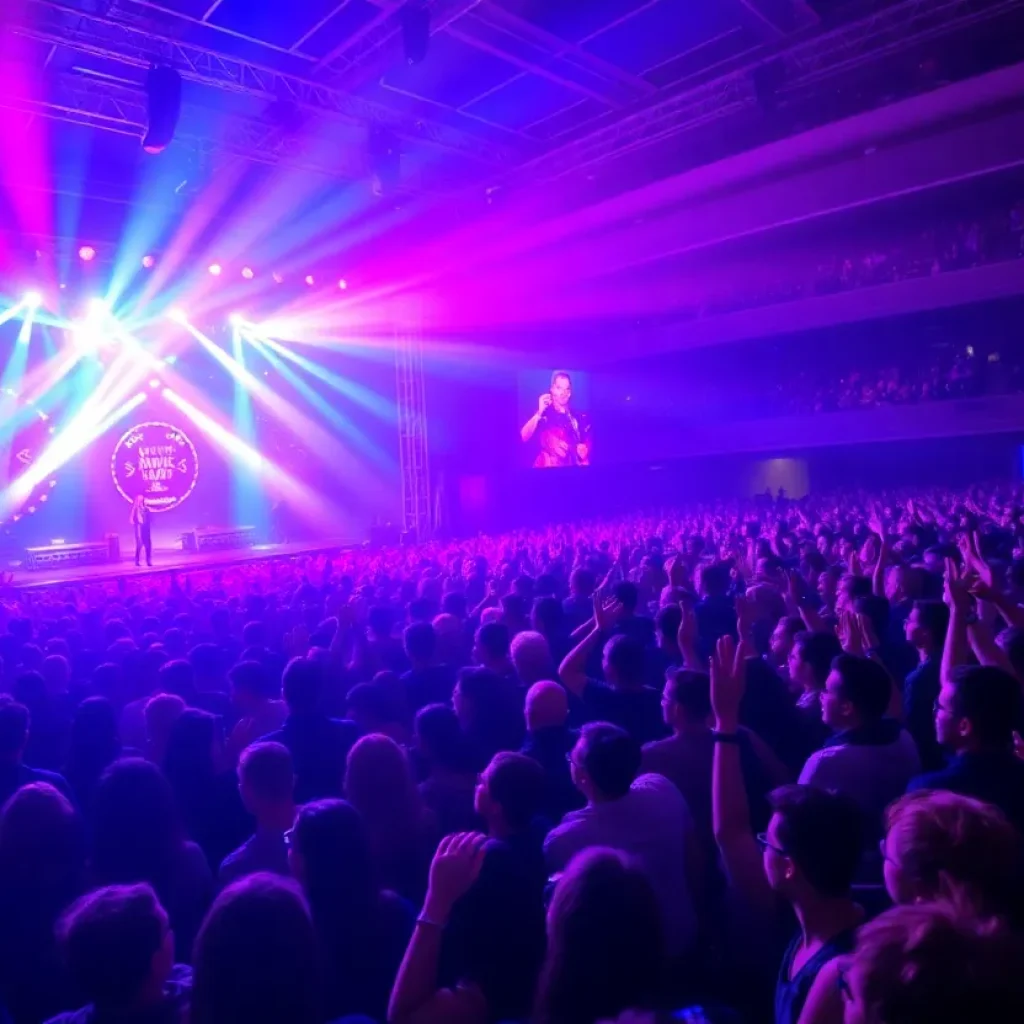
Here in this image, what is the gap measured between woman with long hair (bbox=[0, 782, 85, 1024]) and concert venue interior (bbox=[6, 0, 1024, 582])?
9.89 m

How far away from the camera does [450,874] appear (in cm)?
201

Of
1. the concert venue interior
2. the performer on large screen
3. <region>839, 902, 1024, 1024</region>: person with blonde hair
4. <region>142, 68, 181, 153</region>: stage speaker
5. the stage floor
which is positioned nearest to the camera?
Result: <region>839, 902, 1024, 1024</region>: person with blonde hair

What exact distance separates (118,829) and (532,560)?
26.3ft

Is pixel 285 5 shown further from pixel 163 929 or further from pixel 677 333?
pixel 677 333

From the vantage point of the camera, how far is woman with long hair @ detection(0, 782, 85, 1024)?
2637 millimetres

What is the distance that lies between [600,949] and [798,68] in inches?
555

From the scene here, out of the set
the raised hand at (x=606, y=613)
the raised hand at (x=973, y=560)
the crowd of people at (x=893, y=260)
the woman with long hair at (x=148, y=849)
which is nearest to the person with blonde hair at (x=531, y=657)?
the raised hand at (x=606, y=613)

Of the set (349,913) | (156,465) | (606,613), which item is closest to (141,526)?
(156,465)

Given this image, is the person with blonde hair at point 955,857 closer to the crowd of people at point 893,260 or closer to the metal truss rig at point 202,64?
the metal truss rig at point 202,64

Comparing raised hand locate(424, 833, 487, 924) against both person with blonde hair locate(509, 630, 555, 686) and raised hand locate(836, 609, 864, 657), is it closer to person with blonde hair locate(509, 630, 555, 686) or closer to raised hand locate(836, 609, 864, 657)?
person with blonde hair locate(509, 630, 555, 686)

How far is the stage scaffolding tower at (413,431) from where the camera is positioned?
760 inches

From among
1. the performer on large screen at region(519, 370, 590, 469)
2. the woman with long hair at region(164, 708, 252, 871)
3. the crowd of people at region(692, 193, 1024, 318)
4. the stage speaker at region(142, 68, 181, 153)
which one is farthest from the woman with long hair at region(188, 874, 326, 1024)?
the performer on large screen at region(519, 370, 590, 469)

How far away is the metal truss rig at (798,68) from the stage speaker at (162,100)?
7.66m

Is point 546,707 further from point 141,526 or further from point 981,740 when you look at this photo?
point 141,526
